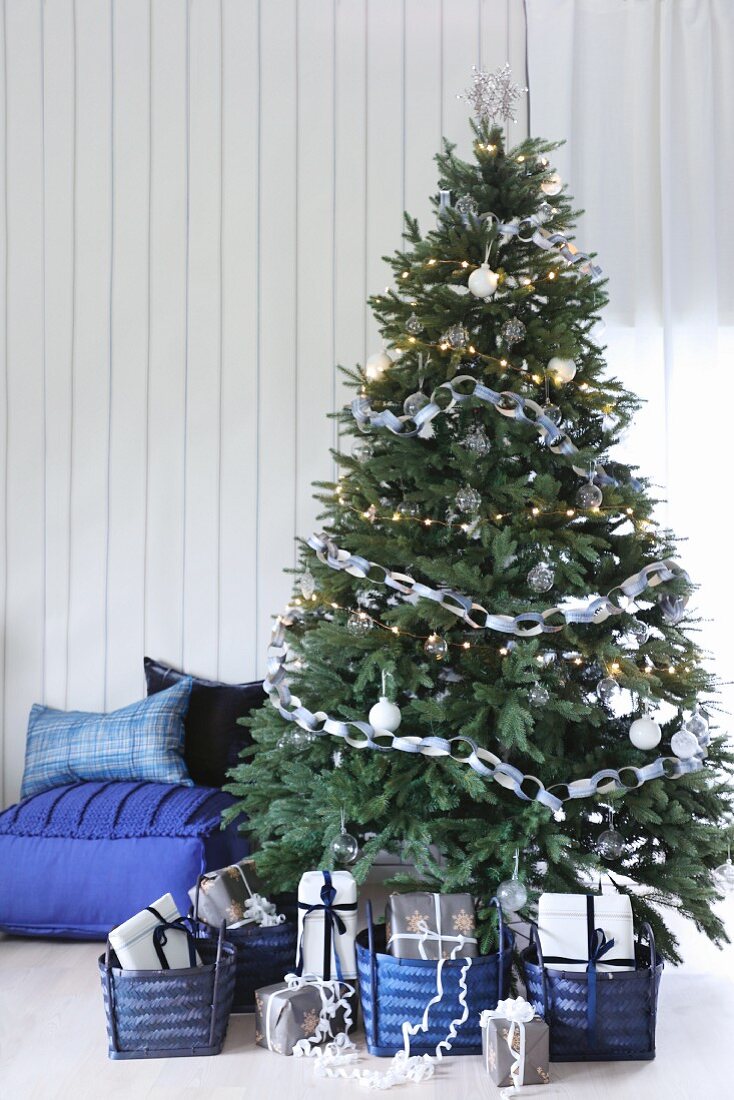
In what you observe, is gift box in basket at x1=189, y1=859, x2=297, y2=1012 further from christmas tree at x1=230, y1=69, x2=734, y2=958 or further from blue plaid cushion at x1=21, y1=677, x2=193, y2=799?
blue plaid cushion at x1=21, y1=677, x2=193, y2=799

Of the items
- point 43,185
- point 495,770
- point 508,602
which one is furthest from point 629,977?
point 43,185

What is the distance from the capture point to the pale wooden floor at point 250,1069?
183 cm

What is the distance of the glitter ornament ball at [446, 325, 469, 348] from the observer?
2.29m

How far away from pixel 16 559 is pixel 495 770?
2.01 meters

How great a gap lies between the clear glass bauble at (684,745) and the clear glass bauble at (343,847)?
69 cm

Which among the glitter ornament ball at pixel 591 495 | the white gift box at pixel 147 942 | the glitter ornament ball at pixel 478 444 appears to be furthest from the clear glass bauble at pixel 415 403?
the white gift box at pixel 147 942

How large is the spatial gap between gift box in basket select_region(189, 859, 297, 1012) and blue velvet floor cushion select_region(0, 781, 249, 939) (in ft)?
1.30

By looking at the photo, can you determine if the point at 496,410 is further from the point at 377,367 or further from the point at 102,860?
the point at 102,860

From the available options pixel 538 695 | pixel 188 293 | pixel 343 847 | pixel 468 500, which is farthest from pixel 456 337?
pixel 188 293

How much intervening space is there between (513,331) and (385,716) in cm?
89

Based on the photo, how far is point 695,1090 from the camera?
72.7 inches

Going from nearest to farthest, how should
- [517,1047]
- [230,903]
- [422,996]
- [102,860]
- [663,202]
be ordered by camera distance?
[517,1047], [422,996], [230,903], [102,860], [663,202]

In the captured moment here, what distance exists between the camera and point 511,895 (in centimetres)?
201

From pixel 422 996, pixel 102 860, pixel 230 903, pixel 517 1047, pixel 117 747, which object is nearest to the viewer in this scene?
pixel 517 1047
